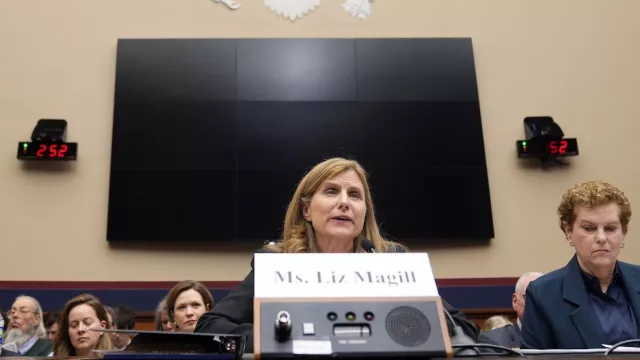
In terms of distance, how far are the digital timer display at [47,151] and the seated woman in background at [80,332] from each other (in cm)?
222

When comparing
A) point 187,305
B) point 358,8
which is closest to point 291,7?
point 358,8

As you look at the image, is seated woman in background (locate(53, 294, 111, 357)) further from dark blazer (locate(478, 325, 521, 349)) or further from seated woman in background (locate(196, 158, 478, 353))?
dark blazer (locate(478, 325, 521, 349))

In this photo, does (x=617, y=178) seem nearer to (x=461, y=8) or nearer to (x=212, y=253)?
(x=461, y=8)

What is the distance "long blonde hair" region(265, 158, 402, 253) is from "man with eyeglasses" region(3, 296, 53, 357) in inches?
99.2

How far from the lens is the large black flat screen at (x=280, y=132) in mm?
5031

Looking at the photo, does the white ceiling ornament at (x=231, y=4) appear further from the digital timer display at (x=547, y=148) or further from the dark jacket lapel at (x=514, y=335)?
the dark jacket lapel at (x=514, y=335)

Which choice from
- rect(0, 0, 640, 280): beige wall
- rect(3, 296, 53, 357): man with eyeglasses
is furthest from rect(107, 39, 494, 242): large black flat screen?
rect(3, 296, 53, 357): man with eyeglasses

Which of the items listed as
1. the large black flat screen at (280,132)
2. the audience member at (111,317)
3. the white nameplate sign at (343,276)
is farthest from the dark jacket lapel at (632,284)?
the large black flat screen at (280,132)

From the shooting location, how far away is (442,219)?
16.7 feet

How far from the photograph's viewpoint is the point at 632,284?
6.35 ft

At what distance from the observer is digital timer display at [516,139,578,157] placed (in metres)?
5.32

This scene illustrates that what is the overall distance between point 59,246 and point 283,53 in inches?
102

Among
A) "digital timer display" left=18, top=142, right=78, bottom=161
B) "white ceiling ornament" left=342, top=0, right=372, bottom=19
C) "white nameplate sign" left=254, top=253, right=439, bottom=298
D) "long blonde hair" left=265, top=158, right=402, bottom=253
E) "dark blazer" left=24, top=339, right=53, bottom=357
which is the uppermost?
"white ceiling ornament" left=342, top=0, right=372, bottom=19

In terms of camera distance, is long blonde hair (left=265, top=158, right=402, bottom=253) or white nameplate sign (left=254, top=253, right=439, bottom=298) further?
long blonde hair (left=265, top=158, right=402, bottom=253)
